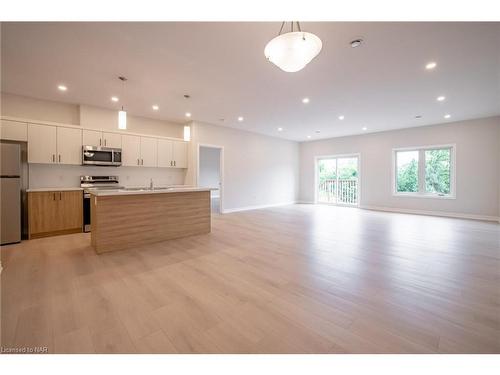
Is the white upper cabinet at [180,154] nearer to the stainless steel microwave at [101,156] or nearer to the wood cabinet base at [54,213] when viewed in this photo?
the stainless steel microwave at [101,156]

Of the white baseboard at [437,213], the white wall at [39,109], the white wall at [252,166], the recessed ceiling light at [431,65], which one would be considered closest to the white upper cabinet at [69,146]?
the white wall at [39,109]

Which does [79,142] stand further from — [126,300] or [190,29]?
[126,300]

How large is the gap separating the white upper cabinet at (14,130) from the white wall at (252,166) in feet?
11.1

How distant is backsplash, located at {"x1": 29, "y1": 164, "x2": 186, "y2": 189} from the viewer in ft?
14.4

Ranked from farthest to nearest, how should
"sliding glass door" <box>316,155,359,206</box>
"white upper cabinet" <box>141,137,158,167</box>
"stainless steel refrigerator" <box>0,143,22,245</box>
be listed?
"sliding glass door" <box>316,155,359,206</box>
"white upper cabinet" <box>141,137,158,167</box>
"stainless steel refrigerator" <box>0,143,22,245</box>

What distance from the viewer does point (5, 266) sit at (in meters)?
2.62

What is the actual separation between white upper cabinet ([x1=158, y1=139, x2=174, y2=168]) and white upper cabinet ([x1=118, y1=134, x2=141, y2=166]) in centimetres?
53

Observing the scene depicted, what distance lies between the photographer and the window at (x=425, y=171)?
20.9 feet

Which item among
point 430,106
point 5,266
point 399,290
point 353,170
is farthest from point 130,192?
point 353,170

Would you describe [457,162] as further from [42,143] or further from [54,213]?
[42,143]

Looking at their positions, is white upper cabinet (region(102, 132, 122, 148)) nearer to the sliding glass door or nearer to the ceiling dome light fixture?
the ceiling dome light fixture

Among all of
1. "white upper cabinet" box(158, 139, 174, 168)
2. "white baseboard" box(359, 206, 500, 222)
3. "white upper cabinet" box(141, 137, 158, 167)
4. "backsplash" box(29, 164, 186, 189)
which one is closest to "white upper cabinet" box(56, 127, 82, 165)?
"backsplash" box(29, 164, 186, 189)
